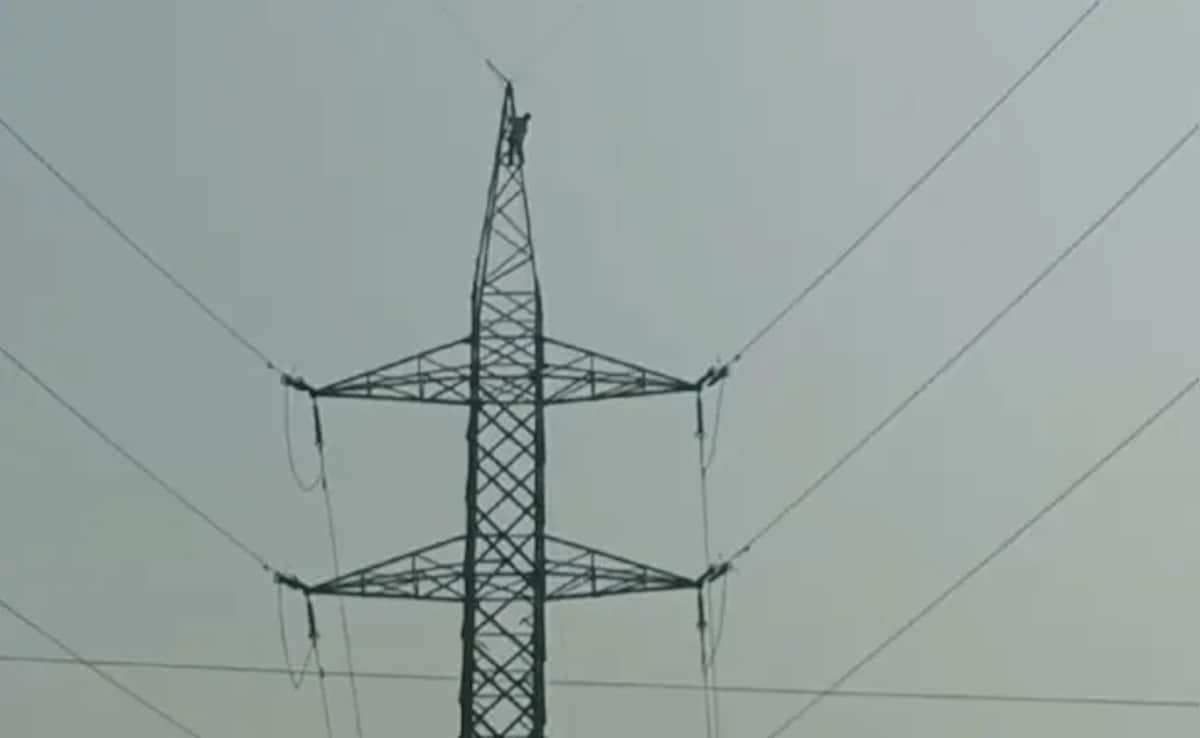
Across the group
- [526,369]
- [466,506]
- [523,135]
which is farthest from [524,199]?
[466,506]

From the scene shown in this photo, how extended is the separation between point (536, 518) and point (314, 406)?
16.1 feet

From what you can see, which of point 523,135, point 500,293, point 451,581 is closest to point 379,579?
point 451,581

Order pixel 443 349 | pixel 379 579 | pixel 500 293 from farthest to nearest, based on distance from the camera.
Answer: pixel 500 293 < pixel 443 349 < pixel 379 579

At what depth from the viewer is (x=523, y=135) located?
27156mm

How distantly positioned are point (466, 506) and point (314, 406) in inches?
174

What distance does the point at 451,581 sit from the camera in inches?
899

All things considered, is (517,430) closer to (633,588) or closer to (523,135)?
(633,588)

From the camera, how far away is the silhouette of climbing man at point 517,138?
1062 inches

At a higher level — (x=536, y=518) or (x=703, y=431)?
(x=703, y=431)

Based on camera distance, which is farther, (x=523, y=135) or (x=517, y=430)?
(x=523, y=135)

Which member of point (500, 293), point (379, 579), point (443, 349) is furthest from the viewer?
point (500, 293)

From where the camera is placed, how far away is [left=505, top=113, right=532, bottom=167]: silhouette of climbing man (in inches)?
1062

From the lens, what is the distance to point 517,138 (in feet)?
88.7

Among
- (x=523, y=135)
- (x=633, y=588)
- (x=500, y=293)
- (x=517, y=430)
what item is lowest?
(x=633, y=588)
